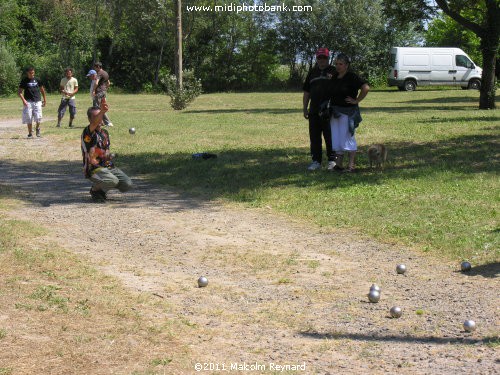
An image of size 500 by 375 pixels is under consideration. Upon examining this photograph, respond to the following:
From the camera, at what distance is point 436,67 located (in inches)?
1836

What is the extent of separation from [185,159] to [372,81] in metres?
40.2

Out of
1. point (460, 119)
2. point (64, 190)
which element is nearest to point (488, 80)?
point (460, 119)

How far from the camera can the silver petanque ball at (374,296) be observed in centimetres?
620

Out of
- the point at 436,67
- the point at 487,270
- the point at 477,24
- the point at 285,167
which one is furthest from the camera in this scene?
the point at 436,67

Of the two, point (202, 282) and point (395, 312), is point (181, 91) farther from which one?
point (395, 312)

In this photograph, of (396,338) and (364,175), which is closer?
(396,338)

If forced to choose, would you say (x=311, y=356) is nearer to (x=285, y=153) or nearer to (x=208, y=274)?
(x=208, y=274)

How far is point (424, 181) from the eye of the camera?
37.7 feet

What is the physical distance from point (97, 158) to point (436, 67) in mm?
39020

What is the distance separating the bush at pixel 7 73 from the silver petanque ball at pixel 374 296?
42.3 meters

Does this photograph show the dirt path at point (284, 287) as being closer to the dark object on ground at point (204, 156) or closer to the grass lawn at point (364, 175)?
the grass lawn at point (364, 175)

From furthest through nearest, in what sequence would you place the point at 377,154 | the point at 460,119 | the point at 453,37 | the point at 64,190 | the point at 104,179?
1. the point at 453,37
2. the point at 460,119
3. the point at 377,154
4. the point at 64,190
5. the point at 104,179

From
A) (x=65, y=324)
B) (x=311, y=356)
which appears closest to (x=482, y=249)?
(x=311, y=356)

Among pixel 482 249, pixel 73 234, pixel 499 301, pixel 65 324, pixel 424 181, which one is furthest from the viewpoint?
pixel 424 181
